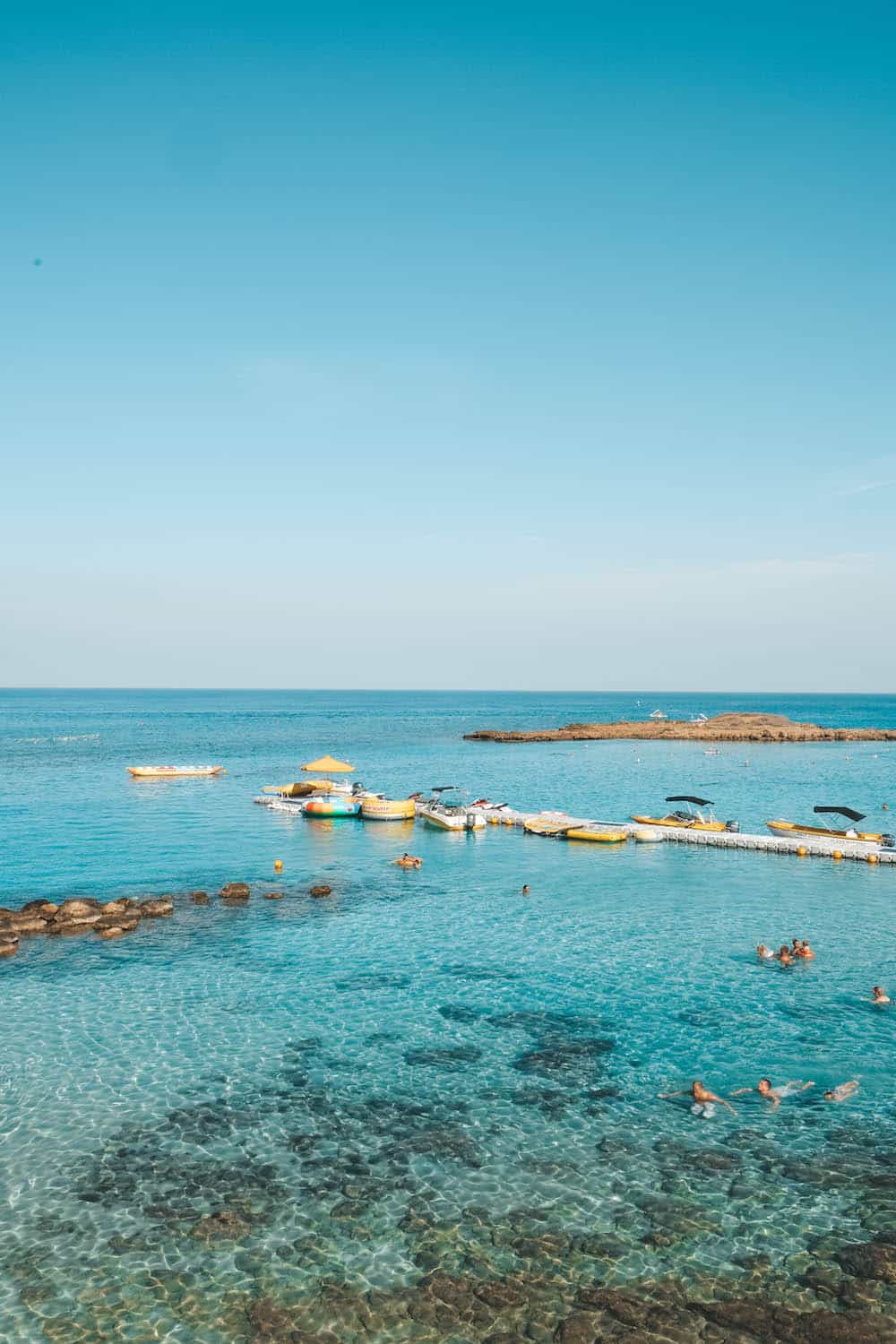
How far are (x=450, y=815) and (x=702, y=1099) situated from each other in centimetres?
4122

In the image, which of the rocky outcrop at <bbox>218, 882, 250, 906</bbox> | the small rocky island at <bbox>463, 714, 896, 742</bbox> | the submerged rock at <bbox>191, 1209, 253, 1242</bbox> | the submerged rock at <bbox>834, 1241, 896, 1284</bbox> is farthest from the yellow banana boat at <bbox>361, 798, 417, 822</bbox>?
the small rocky island at <bbox>463, 714, 896, 742</bbox>

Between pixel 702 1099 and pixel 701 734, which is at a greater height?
pixel 701 734

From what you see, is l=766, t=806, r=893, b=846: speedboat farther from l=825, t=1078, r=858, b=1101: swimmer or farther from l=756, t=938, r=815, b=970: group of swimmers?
l=825, t=1078, r=858, b=1101: swimmer

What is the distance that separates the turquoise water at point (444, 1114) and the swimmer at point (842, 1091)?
0.33m

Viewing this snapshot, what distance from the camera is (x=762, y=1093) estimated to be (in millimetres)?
21719

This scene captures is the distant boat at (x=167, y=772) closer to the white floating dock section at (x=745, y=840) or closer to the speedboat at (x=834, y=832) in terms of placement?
the white floating dock section at (x=745, y=840)

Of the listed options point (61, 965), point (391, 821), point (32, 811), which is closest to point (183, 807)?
point (32, 811)

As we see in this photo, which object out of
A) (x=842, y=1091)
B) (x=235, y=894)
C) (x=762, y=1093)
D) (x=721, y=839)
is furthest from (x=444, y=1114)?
(x=721, y=839)

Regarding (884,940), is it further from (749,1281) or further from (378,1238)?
(378,1238)

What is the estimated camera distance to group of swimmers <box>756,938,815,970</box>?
32.2m

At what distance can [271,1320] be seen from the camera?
554 inches

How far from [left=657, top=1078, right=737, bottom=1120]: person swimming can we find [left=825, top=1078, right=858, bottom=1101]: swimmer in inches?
103

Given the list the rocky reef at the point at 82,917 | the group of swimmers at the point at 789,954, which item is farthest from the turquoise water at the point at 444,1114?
the rocky reef at the point at 82,917

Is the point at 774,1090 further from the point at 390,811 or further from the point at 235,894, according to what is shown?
the point at 390,811
